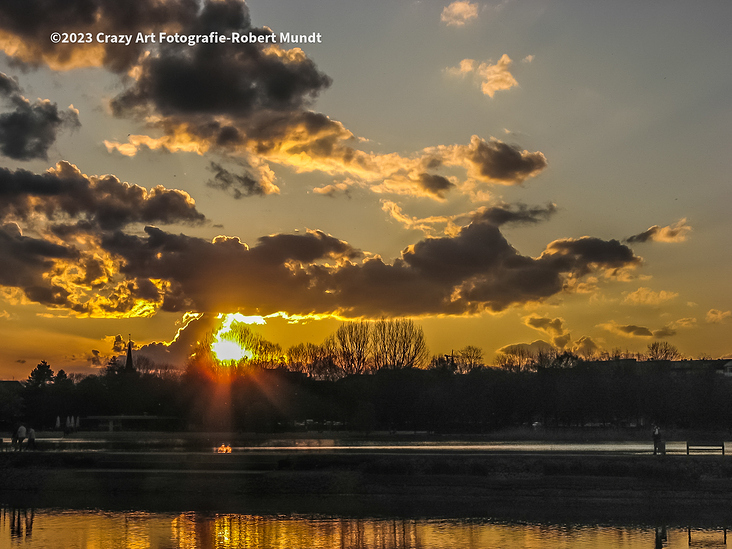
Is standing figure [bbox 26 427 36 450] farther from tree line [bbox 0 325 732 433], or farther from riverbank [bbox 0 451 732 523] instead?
tree line [bbox 0 325 732 433]

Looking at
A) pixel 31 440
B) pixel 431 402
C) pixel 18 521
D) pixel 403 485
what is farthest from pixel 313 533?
pixel 431 402

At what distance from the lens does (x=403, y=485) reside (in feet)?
140

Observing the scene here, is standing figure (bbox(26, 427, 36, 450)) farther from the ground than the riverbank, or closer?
farther from the ground

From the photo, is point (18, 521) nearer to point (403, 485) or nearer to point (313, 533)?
point (313, 533)

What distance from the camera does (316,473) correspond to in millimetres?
44031

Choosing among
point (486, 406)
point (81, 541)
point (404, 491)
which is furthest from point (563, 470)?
point (486, 406)

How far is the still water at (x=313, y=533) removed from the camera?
1191 inches

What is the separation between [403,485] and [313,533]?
1092 centimetres

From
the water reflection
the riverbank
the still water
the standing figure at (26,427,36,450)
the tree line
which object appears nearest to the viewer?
the still water

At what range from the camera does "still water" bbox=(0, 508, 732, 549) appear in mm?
30247

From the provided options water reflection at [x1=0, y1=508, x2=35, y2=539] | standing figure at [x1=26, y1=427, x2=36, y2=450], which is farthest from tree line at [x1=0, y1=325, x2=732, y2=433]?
water reflection at [x1=0, y1=508, x2=35, y2=539]

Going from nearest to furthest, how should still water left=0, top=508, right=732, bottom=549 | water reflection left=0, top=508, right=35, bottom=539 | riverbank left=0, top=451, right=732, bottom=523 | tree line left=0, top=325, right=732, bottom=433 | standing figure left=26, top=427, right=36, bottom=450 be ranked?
still water left=0, top=508, right=732, bottom=549
water reflection left=0, top=508, right=35, bottom=539
riverbank left=0, top=451, right=732, bottom=523
standing figure left=26, top=427, right=36, bottom=450
tree line left=0, top=325, right=732, bottom=433

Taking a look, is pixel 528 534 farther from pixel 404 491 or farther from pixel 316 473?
pixel 316 473

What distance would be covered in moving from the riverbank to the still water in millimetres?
2461
